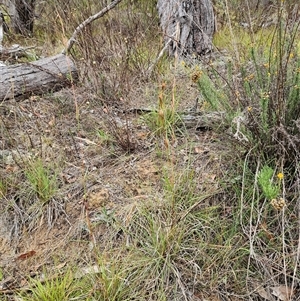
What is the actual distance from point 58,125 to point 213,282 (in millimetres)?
1641

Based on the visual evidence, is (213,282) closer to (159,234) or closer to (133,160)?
(159,234)

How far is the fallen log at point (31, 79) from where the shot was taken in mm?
2680

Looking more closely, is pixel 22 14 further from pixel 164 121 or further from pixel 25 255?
pixel 25 255

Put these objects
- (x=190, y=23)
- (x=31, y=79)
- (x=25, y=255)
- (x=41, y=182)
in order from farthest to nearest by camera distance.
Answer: (x=190, y=23)
(x=31, y=79)
(x=41, y=182)
(x=25, y=255)

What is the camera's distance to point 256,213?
1649mm

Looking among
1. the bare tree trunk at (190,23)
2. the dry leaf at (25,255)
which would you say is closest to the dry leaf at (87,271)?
the dry leaf at (25,255)

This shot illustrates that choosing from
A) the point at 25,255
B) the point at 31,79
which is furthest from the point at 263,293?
the point at 31,79

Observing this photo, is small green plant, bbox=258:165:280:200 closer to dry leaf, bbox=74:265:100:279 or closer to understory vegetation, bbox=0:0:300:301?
understory vegetation, bbox=0:0:300:301

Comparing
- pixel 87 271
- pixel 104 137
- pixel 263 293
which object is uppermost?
pixel 104 137

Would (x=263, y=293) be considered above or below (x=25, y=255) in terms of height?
below

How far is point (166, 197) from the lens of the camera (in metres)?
1.82

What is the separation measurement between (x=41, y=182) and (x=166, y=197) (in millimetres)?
707

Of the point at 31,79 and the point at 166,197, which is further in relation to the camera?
the point at 31,79

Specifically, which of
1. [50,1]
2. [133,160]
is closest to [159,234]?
[133,160]
